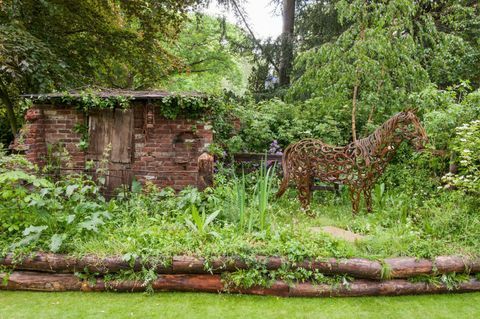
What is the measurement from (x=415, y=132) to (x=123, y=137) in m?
5.10

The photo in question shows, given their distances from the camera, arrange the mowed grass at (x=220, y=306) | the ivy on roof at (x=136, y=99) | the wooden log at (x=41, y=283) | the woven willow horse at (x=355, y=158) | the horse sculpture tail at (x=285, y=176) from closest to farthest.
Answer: the mowed grass at (x=220, y=306) → the wooden log at (x=41, y=283) → the woven willow horse at (x=355, y=158) → the horse sculpture tail at (x=285, y=176) → the ivy on roof at (x=136, y=99)

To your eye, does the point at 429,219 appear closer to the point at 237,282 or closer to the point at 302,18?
the point at 237,282

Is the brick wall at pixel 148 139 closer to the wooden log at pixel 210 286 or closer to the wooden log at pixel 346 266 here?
the wooden log at pixel 210 286

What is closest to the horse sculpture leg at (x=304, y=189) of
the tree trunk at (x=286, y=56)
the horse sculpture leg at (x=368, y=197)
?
the horse sculpture leg at (x=368, y=197)

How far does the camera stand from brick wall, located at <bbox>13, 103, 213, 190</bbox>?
23.1 feet

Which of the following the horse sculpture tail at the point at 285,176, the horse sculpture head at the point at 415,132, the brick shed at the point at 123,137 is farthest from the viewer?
the brick shed at the point at 123,137

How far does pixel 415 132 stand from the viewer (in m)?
5.43

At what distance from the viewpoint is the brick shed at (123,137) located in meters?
7.01

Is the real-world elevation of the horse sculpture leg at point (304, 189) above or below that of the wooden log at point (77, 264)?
above

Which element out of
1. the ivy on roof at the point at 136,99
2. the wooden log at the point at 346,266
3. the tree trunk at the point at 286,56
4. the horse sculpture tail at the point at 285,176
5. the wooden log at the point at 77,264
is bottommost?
the wooden log at the point at 77,264

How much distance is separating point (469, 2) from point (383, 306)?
10.1m

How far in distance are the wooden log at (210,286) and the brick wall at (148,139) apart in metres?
2.97

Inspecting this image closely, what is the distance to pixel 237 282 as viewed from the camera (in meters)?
4.05

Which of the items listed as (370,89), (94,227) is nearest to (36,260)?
(94,227)
